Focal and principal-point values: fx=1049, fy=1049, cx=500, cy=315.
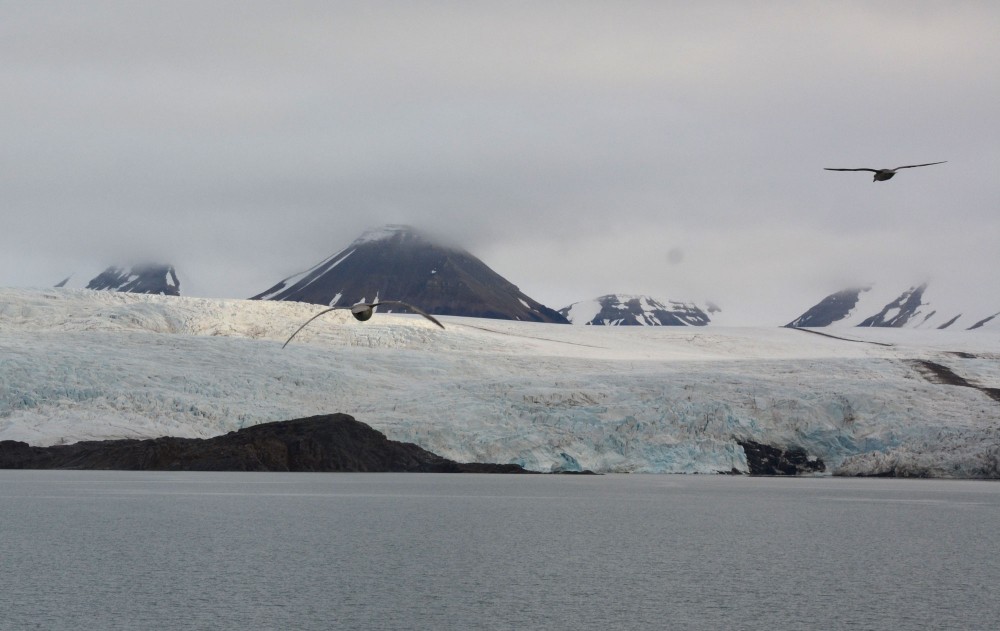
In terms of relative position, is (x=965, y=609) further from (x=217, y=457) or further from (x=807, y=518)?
(x=217, y=457)

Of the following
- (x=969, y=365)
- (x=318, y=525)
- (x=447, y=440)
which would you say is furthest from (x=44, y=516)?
(x=969, y=365)

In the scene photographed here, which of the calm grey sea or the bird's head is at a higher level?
the bird's head

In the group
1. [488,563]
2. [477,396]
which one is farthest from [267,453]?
[488,563]

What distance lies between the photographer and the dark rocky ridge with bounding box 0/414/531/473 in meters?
31.4

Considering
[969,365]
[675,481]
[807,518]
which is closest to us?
[807,518]

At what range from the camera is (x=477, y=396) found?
120 feet

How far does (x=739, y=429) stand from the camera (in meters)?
34.4

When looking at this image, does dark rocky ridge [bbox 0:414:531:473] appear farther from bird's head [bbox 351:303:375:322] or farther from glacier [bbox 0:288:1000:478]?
bird's head [bbox 351:303:375:322]

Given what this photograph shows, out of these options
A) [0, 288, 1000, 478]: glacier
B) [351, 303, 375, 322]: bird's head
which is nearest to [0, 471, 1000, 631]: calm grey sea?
[351, 303, 375, 322]: bird's head

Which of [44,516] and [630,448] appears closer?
[44,516]

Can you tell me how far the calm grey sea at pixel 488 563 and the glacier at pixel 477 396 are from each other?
564 inches

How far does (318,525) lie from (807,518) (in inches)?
282

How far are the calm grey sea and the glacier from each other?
1433 cm

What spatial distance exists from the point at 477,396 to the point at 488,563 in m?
26.7
